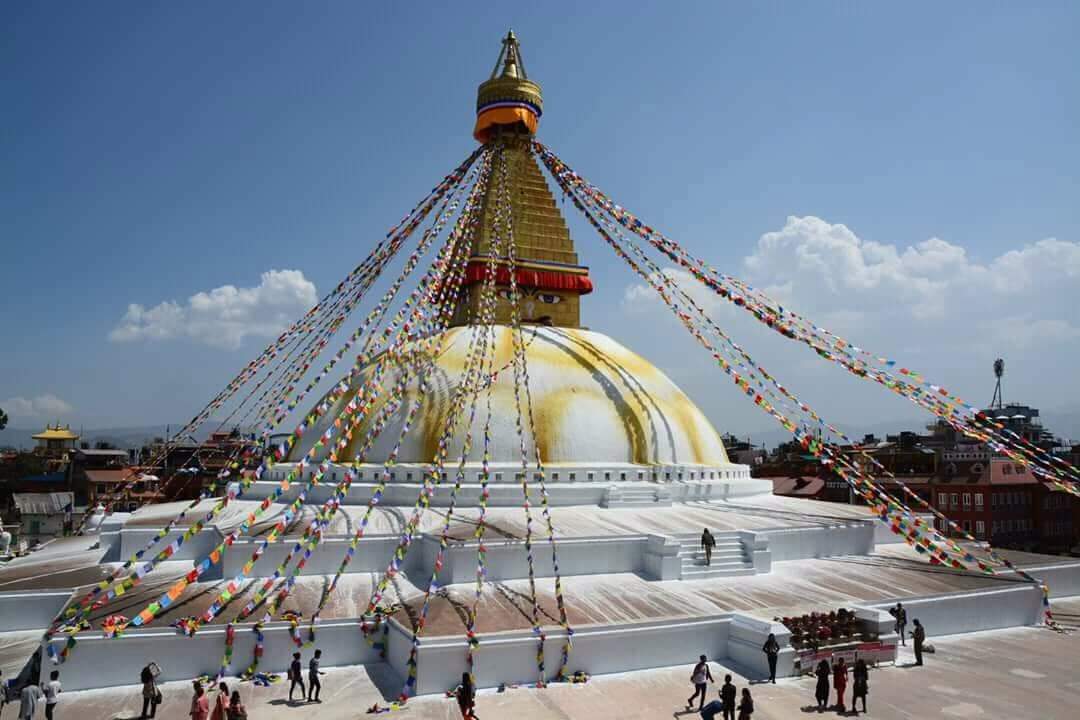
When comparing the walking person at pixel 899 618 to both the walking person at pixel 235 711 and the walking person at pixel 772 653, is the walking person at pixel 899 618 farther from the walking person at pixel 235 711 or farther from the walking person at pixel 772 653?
the walking person at pixel 235 711

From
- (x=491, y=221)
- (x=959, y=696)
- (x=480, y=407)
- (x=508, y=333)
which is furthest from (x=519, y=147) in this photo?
(x=959, y=696)

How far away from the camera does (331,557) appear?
499 inches

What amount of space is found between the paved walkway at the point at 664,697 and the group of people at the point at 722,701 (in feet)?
0.89

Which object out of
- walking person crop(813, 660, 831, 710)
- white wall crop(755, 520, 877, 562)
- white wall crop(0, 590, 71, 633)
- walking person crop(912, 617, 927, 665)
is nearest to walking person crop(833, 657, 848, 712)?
walking person crop(813, 660, 831, 710)

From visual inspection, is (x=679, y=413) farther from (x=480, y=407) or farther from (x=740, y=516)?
(x=480, y=407)

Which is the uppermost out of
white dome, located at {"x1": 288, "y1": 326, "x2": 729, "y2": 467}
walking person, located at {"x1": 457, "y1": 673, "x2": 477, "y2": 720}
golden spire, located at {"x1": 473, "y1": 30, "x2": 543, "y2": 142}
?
golden spire, located at {"x1": 473, "y1": 30, "x2": 543, "y2": 142}

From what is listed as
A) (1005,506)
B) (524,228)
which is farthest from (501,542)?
(1005,506)

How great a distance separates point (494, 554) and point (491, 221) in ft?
32.5

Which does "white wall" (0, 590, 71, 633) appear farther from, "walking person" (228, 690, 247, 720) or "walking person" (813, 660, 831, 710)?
"walking person" (813, 660, 831, 710)

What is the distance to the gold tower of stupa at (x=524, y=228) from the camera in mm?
19500

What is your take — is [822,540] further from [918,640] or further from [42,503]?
[42,503]

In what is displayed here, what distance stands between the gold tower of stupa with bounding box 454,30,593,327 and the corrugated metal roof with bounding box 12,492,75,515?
1777 cm

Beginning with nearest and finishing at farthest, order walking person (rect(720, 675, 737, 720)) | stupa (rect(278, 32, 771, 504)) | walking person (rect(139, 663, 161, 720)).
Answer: walking person (rect(720, 675, 737, 720))
walking person (rect(139, 663, 161, 720))
stupa (rect(278, 32, 771, 504))

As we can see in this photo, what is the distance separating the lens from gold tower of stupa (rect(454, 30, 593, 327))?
19500mm
